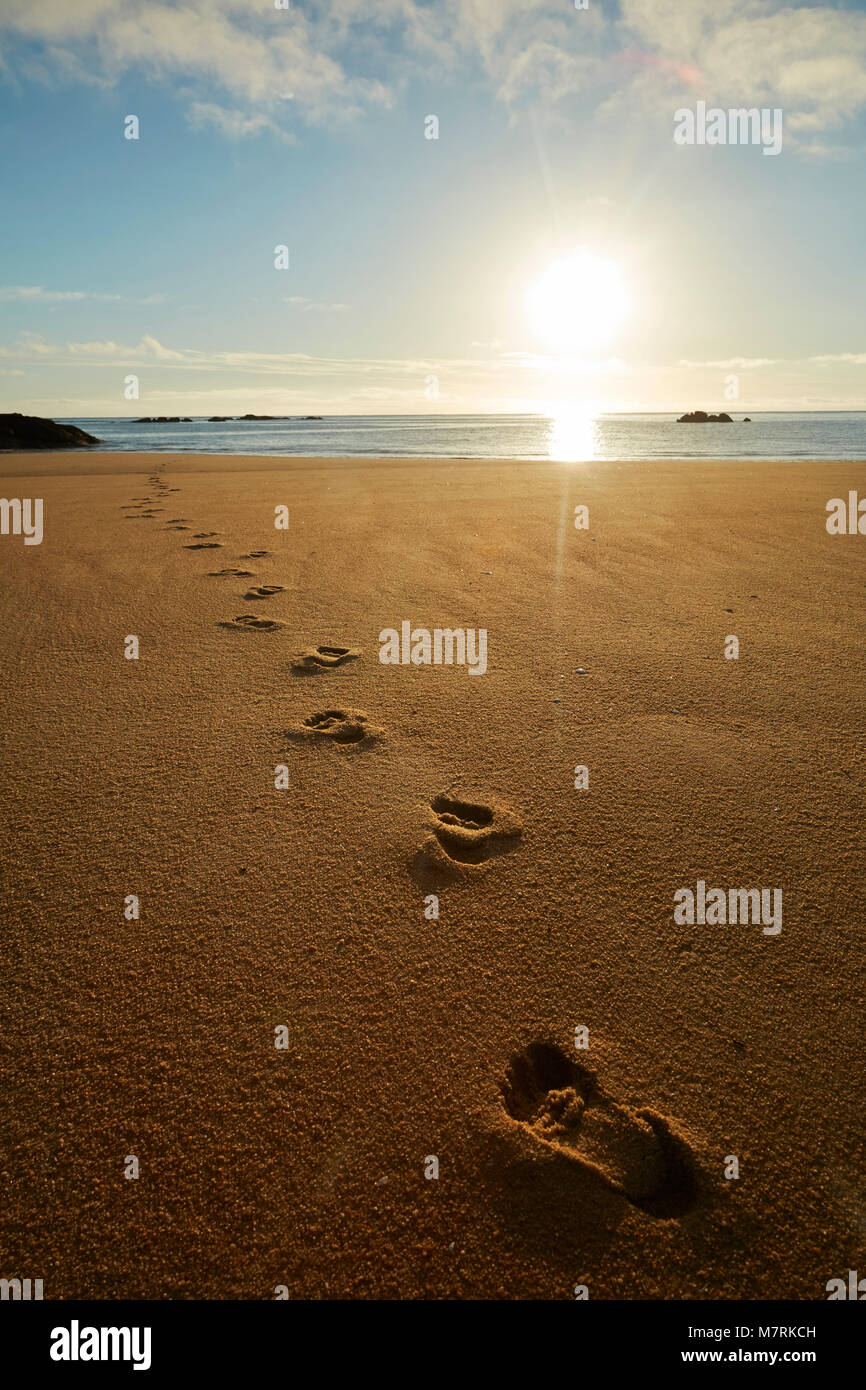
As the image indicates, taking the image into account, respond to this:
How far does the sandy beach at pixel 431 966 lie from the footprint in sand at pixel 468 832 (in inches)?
0.5

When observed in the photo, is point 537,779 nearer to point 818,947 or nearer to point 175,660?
point 818,947

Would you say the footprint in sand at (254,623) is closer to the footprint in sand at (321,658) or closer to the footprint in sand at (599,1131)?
the footprint in sand at (321,658)

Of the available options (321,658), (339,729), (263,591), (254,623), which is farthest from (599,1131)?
(263,591)

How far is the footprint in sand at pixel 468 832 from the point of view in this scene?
1.87 metres

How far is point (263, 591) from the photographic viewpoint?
165 inches

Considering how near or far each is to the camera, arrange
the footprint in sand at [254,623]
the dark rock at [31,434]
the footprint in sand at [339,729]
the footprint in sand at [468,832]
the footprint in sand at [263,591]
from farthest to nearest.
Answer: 1. the dark rock at [31,434]
2. the footprint in sand at [263,591]
3. the footprint in sand at [254,623]
4. the footprint in sand at [339,729]
5. the footprint in sand at [468,832]

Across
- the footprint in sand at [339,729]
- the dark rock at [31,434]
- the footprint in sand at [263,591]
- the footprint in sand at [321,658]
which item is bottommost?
the footprint in sand at [339,729]

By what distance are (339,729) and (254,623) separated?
138 cm

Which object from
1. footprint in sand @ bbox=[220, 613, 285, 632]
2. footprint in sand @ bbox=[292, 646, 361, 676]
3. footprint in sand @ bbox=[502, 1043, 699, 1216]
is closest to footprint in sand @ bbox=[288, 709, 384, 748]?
footprint in sand @ bbox=[292, 646, 361, 676]

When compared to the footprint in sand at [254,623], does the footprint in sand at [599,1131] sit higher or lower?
lower

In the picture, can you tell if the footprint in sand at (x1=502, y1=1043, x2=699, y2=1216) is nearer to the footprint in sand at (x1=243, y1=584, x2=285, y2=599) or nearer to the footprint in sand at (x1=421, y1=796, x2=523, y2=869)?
the footprint in sand at (x1=421, y1=796, x2=523, y2=869)

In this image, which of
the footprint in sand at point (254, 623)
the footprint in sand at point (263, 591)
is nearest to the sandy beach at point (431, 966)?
the footprint in sand at point (254, 623)

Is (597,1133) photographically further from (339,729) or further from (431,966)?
(339,729)
